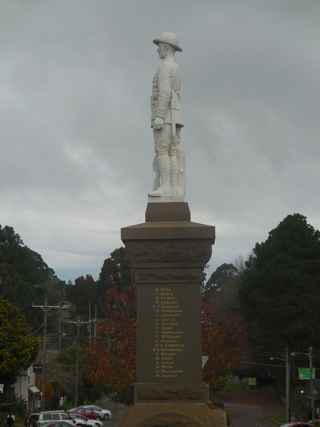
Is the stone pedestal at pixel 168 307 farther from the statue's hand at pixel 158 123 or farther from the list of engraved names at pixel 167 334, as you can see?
the statue's hand at pixel 158 123

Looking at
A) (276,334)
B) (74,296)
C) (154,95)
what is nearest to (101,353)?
(276,334)

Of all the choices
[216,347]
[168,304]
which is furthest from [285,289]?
[168,304]

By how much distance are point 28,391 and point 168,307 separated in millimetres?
50595

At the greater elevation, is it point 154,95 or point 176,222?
point 154,95

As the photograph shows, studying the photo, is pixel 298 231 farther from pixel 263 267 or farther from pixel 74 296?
pixel 74 296

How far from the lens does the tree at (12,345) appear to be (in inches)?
1774

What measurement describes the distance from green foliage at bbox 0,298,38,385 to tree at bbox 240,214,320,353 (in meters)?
18.0

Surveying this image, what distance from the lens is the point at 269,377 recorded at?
6706 centimetres

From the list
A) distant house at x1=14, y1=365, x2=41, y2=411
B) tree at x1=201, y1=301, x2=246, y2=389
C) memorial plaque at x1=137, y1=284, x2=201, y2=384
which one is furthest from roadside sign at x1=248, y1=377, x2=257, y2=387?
memorial plaque at x1=137, y1=284, x2=201, y2=384

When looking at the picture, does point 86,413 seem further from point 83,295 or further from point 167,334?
point 83,295

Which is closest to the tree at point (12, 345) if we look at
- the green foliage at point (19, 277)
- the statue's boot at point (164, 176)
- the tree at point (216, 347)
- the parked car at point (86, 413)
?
the parked car at point (86, 413)

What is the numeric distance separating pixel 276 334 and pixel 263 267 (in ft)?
17.2

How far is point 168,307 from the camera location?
1529cm

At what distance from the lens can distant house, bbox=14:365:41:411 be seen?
5988 cm
